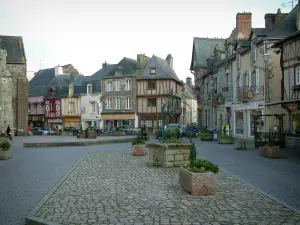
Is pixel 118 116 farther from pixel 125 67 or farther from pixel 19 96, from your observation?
pixel 19 96

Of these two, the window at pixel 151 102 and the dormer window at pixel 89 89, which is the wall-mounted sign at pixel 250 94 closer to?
the window at pixel 151 102

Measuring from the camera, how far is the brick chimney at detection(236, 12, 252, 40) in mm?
30844

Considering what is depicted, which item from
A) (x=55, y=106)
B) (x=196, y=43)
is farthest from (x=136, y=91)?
(x=55, y=106)

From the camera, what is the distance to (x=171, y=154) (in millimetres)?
11039

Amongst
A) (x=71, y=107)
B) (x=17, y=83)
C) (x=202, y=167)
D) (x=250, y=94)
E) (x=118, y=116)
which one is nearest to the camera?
(x=202, y=167)

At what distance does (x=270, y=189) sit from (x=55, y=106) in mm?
49039

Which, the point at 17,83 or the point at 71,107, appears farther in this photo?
the point at 71,107

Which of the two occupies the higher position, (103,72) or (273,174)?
(103,72)

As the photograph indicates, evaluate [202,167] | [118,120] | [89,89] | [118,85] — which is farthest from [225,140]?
[89,89]

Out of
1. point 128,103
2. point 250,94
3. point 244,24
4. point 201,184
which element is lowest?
point 201,184

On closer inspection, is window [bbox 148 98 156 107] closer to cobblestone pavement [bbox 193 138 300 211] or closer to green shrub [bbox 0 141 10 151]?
green shrub [bbox 0 141 10 151]

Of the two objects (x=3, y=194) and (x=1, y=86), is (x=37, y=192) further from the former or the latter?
(x=1, y=86)

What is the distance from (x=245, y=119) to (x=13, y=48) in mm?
30963

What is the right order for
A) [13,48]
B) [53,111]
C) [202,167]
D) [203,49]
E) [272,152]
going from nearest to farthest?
[202,167]
[272,152]
[203,49]
[13,48]
[53,111]
